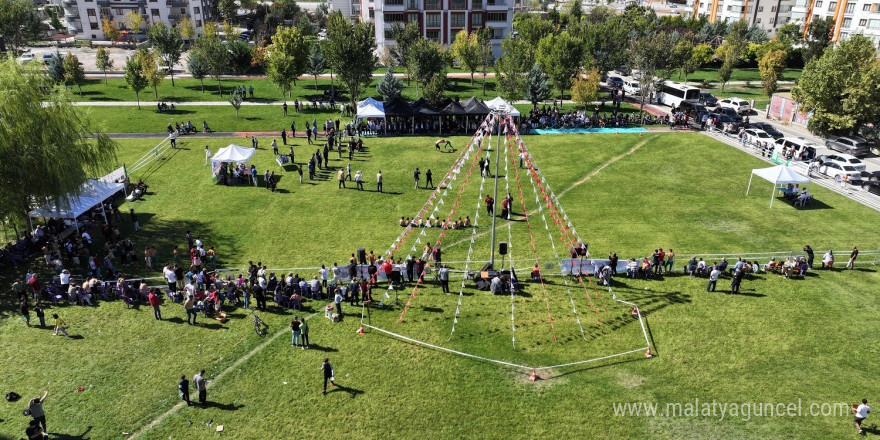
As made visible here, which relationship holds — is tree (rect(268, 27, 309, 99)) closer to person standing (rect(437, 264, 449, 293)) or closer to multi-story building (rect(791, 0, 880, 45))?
person standing (rect(437, 264, 449, 293))

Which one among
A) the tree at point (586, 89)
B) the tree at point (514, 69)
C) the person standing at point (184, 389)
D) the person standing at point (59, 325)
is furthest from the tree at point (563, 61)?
the person standing at point (184, 389)

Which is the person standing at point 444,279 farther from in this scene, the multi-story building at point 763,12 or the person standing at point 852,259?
the multi-story building at point 763,12

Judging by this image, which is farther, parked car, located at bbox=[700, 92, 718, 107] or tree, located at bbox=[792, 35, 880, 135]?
parked car, located at bbox=[700, 92, 718, 107]

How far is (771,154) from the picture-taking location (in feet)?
136

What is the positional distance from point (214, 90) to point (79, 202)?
39.3 metres

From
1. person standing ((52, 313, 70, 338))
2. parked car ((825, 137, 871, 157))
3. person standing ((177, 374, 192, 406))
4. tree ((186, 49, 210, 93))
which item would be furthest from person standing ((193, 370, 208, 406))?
tree ((186, 49, 210, 93))

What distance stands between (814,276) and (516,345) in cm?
1494

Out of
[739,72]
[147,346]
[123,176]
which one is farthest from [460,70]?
[147,346]

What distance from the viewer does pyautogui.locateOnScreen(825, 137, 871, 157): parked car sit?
140 feet

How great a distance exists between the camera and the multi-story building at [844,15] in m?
70.0

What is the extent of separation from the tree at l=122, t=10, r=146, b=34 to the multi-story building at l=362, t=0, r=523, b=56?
132ft

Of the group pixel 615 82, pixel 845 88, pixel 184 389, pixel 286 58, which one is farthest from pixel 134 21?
pixel 845 88

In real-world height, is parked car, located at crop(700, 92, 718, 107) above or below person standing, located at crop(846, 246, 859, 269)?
above

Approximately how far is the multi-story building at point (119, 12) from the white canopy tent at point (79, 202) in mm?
77155
